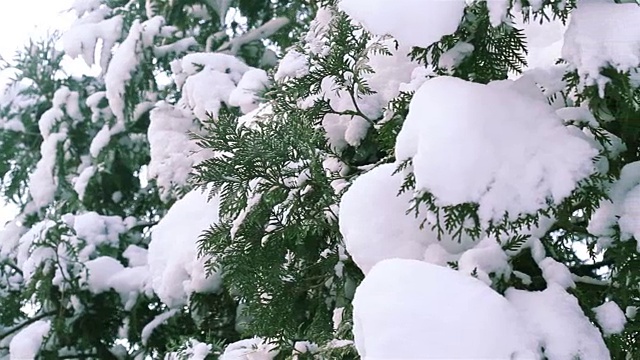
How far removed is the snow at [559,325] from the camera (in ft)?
3.99

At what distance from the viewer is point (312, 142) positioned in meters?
1.80

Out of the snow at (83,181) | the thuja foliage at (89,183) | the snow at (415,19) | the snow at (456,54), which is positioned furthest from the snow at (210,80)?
the snow at (415,19)

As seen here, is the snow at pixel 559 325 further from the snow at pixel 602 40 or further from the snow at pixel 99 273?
the snow at pixel 99 273

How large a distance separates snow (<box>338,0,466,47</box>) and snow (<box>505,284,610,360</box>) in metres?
0.47

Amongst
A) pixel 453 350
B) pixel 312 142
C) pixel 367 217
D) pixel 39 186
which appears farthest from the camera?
pixel 39 186

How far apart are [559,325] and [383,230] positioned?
0.36 m

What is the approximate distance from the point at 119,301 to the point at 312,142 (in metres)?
2.25

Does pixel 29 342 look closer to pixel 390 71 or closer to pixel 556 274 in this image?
pixel 390 71

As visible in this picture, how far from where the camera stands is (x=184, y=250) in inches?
91.7

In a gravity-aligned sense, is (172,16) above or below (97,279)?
above

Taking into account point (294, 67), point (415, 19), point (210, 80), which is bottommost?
point (210, 80)

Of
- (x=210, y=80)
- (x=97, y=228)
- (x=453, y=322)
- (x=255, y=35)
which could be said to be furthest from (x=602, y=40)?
(x=255, y=35)

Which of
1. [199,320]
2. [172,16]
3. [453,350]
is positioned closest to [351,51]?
[453,350]

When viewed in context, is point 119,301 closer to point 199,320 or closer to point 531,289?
point 199,320
